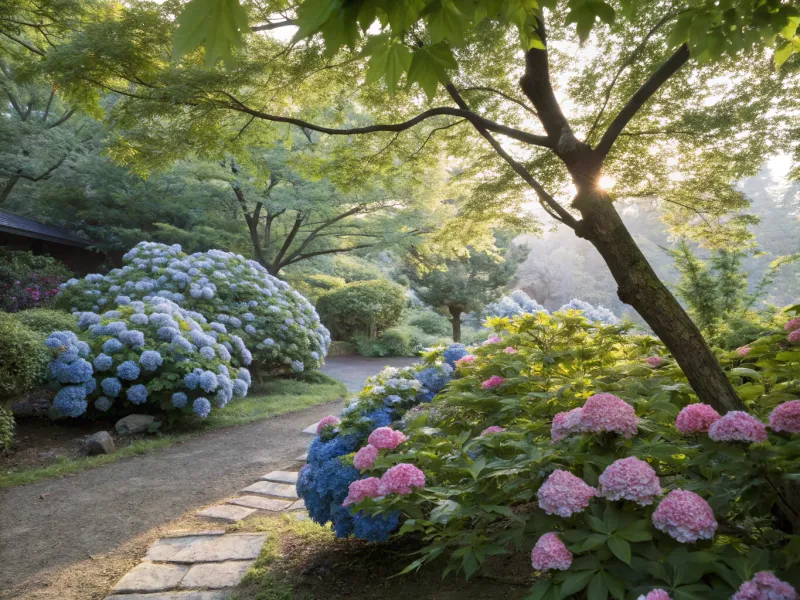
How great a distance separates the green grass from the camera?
4.52 meters

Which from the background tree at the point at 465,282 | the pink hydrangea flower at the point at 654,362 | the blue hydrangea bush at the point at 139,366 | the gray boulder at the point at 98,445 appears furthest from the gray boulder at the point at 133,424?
the background tree at the point at 465,282

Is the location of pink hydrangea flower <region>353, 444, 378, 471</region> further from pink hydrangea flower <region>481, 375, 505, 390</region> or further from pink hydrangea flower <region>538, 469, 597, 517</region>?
pink hydrangea flower <region>538, 469, 597, 517</region>

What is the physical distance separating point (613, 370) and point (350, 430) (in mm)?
1578

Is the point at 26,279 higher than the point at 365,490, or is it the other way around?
the point at 26,279

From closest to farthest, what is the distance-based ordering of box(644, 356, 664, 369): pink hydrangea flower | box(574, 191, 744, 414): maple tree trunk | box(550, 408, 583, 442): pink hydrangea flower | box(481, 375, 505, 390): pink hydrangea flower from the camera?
box(550, 408, 583, 442): pink hydrangea flower
box(574, 191, 744, 414): maple tree trunk
box(481, 375, 505, 390): pink hydrangea flower
box(644, 356, 664, 369): pink hydrangea flower

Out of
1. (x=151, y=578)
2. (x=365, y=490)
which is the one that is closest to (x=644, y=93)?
(x=365, y=490)

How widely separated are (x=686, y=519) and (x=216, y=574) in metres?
2.49

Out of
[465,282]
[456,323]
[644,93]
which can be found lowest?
[456,323]

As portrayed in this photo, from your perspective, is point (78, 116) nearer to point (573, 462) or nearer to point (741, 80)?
point (741, 80)

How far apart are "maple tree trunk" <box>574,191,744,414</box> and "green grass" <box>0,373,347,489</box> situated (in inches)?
197

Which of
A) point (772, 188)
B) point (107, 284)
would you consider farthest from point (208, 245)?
point (772, 188)

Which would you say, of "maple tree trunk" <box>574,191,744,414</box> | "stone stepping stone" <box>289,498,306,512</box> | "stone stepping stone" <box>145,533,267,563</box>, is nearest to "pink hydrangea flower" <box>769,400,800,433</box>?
"maple tree trunk" <box>574,191,744,414</box>

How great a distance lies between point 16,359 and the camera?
4.63 m

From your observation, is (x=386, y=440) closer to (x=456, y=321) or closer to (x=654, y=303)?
(x=654, y=303)
